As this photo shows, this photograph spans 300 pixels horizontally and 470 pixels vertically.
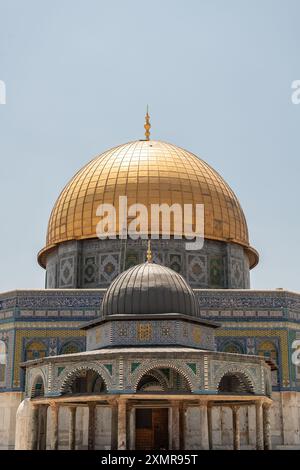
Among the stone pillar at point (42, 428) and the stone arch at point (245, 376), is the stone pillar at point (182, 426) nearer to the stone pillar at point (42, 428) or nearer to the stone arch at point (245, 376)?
the stone arch at point (245, 376)

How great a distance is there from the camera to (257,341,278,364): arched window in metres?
27.4

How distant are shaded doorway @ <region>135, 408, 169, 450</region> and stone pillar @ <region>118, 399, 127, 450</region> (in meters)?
5.03

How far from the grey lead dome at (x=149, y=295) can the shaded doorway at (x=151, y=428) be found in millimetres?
4005

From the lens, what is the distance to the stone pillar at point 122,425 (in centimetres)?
1944

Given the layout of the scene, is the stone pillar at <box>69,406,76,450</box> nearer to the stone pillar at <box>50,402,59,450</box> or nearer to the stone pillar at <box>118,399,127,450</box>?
the stone pillar at <box>50,402,59,450</box>

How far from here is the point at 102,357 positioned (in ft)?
66.3

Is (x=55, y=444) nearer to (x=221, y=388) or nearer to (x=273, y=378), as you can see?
(x=221, y=388)

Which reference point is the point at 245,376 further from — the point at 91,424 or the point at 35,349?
the point at 35,349

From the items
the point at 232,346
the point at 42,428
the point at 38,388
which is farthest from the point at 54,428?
the point at 232,346

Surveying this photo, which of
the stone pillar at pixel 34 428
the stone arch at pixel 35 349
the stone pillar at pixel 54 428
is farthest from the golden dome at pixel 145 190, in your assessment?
the stone pillar at pixel 54 428

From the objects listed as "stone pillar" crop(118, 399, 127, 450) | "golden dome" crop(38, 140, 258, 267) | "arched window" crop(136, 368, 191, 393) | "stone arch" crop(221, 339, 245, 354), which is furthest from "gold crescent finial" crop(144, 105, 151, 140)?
"stone pillar" crop(118, 399, 127, 450)

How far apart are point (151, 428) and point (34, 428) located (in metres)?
4.29
